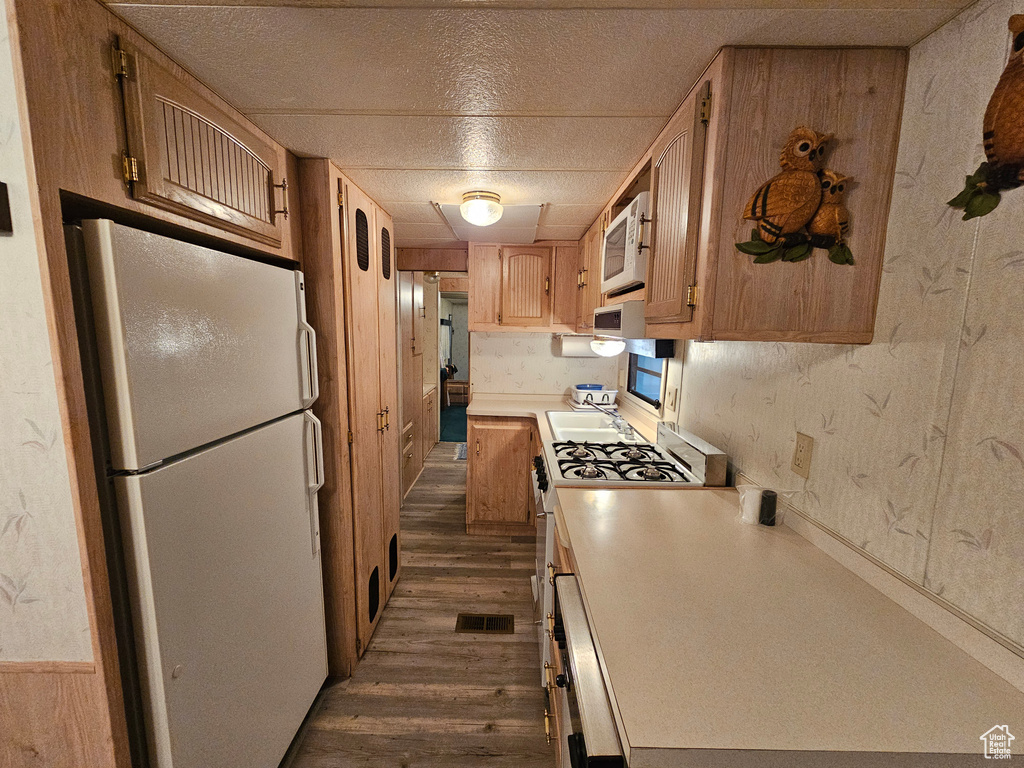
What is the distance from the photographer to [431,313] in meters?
5.01

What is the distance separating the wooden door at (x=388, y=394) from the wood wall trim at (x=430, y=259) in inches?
37.9

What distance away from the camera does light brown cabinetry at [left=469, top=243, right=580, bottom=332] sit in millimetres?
2982

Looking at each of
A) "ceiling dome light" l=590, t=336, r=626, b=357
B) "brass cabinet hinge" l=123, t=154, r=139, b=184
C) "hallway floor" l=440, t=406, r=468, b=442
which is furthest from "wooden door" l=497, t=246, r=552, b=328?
"hallway floor" l=440, t=406, r=468, b=442

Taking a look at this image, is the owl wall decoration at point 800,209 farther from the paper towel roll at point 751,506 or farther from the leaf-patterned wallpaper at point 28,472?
the leaf-patterned wallpaper at point 28,472

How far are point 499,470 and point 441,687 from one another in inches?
55.5

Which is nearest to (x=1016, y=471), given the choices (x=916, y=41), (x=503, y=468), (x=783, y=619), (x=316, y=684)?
(x=783, y=619)

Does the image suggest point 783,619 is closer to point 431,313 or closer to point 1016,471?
point 1016,471

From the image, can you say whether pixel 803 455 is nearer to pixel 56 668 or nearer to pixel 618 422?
pixel 618 422

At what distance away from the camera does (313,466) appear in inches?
59.0

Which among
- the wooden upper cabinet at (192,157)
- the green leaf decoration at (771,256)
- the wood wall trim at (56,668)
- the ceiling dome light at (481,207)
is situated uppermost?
the ceiling dome light at (481,207)

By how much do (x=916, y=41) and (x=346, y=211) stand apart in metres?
1.73

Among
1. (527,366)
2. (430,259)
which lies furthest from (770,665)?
(430,259)

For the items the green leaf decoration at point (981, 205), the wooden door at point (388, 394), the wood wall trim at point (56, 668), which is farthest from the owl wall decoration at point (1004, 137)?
the wooden door at point (388, 394)

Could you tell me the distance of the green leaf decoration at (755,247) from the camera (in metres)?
0.93
